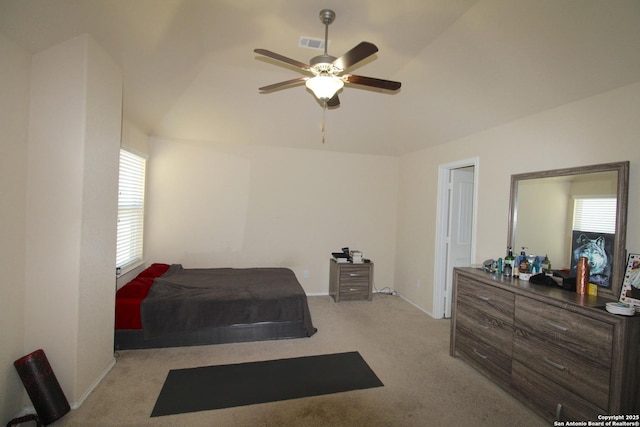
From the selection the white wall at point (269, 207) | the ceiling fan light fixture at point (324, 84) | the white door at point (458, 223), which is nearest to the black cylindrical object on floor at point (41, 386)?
the white wall at point (269, 207)

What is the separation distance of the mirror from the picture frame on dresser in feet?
0.26

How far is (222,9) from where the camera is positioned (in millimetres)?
2318

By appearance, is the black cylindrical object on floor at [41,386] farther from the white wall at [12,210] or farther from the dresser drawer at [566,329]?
the dresser drawer at [566,329]

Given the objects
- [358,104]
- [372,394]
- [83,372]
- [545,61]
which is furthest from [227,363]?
[545,61]

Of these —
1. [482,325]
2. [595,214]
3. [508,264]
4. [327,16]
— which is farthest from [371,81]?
[482,325]

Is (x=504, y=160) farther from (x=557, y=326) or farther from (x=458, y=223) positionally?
(x=557, y=326)

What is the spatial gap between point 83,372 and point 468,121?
14.1 ft

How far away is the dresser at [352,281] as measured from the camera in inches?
179

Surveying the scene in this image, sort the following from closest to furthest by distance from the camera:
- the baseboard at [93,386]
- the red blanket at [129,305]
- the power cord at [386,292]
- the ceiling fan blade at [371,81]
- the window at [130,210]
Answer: the baseboard at [93,386]
the ceiling fan blade at [371,81]
the red blanket at [129,305]
the window at [130,210]
the power cord at [386,292]

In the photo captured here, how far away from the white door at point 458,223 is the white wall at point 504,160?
0.76ft

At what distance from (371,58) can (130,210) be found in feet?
11.3

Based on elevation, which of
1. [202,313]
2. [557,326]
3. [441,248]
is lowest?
[202,313]

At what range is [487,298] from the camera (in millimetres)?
2586

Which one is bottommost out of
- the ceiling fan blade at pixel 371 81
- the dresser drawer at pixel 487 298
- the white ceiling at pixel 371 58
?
the dresser drawer at pixel 487 298
